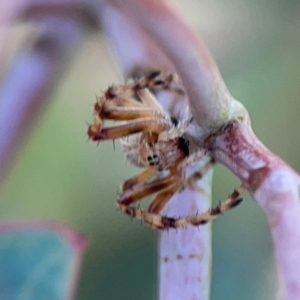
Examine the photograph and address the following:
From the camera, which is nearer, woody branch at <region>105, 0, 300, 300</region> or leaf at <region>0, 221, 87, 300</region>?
woody branch at <region>105, 0, 300, 300</region>

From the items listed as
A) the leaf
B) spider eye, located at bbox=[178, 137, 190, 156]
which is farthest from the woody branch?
the leaf

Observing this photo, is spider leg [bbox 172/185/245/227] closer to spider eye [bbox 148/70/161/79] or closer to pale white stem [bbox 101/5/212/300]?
pale white stem [bbox 101/5/212/300]

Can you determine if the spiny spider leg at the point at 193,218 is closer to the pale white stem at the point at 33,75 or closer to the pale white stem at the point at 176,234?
the pale white stem at the point at 176,234

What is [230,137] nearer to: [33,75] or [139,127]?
[139,127]

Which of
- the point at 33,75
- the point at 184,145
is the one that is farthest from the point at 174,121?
the point at 33,75

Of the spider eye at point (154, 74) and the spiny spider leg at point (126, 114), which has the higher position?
the spider eye at point (154, 74)

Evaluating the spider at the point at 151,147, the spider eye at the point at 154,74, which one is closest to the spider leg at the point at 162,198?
the spider at the point at 151,147
